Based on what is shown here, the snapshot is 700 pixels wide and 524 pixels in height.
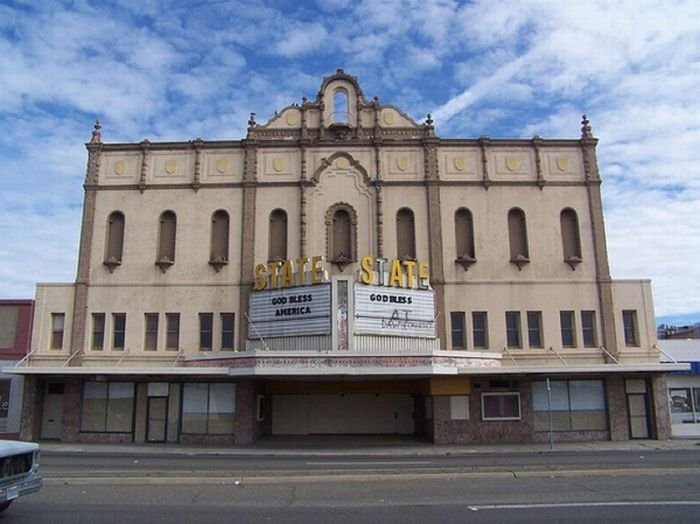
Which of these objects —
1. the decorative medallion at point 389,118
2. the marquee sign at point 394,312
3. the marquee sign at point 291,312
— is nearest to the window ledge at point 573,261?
the marquee sign at point 394,312

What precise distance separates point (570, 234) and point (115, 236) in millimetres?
24475

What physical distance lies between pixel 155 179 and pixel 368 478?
2400cm

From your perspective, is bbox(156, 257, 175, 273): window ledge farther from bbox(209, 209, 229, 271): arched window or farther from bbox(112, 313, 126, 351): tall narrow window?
bbox(112, 313, 126, 351): tall narrow window

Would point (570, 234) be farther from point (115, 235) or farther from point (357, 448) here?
point (115, 235)

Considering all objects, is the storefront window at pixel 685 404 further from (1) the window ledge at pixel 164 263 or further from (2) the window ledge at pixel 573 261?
(1) the window ledge at pixel 164 263

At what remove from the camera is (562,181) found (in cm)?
3353

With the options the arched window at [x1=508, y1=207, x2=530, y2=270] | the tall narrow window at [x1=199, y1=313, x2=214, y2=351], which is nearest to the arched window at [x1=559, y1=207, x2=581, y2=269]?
the arched window at [x1=508, y1=207, x2=530, y2=270]

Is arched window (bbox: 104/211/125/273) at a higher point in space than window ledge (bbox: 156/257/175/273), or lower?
higher

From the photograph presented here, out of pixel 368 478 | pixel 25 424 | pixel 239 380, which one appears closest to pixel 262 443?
pixel 239 380

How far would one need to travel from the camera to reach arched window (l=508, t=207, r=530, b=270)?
108 feet

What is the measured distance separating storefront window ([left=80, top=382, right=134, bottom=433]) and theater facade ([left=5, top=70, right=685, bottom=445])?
10 cm

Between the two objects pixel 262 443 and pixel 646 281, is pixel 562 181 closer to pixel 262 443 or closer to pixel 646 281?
pixel 646 281

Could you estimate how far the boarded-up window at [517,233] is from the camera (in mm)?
33000

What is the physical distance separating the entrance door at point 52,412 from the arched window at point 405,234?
18.6 m
